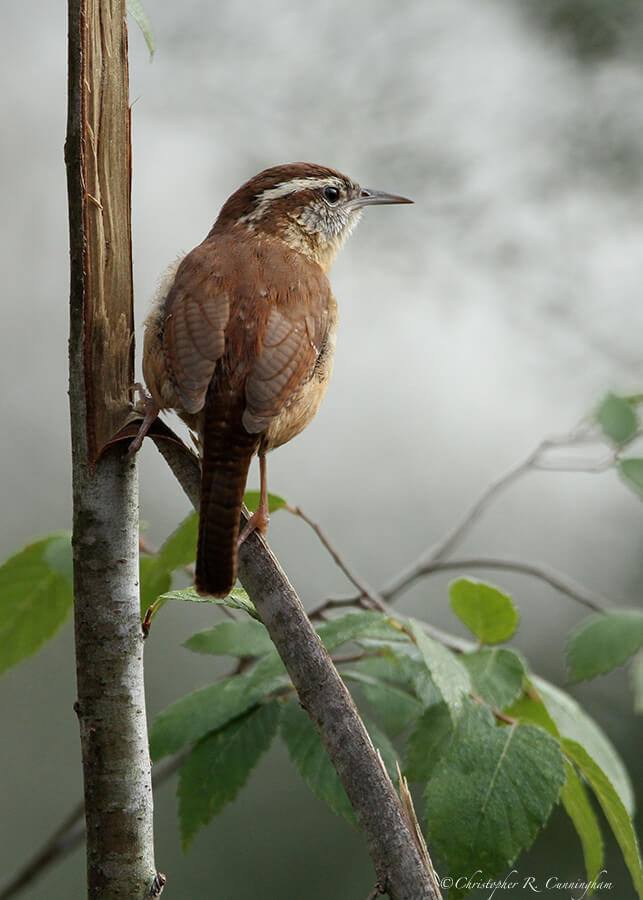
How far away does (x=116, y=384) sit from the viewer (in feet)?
4.18

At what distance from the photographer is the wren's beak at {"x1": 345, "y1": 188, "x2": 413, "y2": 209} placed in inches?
92.9

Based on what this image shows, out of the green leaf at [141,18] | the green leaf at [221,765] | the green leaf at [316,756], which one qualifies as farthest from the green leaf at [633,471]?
the green leaf at [141,18]

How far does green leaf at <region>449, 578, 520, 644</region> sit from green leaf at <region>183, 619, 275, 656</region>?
353mm

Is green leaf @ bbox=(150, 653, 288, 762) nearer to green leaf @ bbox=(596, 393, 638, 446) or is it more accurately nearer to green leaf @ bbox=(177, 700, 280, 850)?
green leaf @ bbox=(177, 700, 280, 850)

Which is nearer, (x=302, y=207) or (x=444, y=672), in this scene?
(x=444, y=672)

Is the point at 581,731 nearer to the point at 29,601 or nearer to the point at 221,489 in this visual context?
the point at 221,489

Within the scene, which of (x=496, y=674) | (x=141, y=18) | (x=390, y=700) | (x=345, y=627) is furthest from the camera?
(x=390, y=700)

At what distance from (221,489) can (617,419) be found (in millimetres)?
1020

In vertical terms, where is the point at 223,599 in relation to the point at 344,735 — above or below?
above

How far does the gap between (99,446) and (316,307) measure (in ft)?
2.01

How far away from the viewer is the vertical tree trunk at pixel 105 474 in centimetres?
114

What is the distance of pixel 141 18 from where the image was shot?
45.0 inches

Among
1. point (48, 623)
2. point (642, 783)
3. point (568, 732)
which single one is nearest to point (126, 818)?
point (48, 623)

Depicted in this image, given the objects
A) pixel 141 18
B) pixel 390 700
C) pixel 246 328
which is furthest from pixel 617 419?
pixel 141 18
